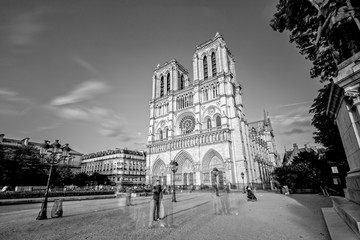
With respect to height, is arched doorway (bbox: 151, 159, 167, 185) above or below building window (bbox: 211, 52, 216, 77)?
below

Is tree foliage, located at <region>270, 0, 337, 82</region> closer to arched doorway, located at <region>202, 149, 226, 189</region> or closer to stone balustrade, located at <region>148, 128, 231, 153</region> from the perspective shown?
stone balustrade, located at <region>148, 128, 231, 153</region>

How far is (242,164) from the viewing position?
90.7 ft

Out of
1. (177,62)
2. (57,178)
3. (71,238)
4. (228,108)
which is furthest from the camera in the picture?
(177,62)

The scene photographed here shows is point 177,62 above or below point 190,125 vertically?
above

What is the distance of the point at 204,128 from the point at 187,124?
4.57 m

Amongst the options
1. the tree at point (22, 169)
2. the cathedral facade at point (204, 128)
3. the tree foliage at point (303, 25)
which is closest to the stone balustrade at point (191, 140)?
the cathedral facade at point (204, 128)

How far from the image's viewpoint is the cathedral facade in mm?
29391

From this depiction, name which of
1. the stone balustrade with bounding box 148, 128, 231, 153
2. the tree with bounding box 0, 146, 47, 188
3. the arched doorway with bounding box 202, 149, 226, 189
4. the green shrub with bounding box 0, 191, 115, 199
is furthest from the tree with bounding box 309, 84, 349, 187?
the tree with bounding box 0, 146, 47, 188

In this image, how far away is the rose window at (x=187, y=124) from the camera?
3603 cm

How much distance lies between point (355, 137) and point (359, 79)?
142 centimetres

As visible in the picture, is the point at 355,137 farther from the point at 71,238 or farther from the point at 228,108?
the point at 228,108

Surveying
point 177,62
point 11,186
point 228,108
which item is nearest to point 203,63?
point 177,62

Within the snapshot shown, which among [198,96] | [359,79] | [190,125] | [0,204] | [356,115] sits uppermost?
[198,96]

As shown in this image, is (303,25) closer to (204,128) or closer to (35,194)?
(35,194)
